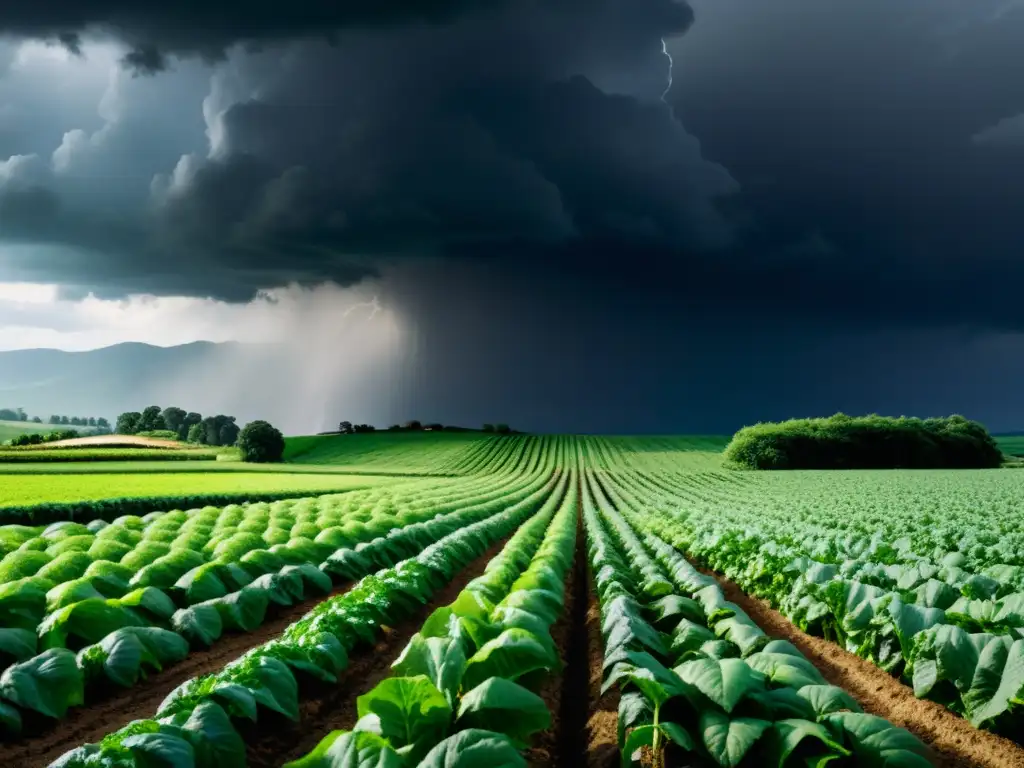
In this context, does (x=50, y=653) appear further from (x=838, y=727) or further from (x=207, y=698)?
(x=838, y=727)

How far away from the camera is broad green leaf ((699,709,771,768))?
163 inches

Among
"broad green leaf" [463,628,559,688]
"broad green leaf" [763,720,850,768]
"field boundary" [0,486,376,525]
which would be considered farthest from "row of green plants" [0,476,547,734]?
"field boundary" [0,486,376,525]

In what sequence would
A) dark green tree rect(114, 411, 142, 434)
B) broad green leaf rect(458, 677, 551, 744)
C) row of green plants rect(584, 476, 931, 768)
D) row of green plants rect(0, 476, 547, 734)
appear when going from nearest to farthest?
row of green plants rect(584, 476, 931, 768), broad green leaf rect(458, 677, 551, 744), row of green plants rect(0, 476, 547, 734), dark green tree rect(114, 411, 142, 434)

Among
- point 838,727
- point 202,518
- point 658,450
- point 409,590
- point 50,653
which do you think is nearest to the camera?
point 838,727

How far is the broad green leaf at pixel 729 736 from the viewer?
4148mm

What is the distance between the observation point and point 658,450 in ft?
354

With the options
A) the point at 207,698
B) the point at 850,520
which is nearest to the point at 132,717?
the point at 207,698

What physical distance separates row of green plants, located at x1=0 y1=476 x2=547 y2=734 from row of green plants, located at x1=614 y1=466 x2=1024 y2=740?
7.05m

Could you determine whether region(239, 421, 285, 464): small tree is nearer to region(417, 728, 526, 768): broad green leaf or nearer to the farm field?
the farm field

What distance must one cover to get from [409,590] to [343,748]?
636cm

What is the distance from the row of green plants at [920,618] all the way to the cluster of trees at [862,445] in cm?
7809

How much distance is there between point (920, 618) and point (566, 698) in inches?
133

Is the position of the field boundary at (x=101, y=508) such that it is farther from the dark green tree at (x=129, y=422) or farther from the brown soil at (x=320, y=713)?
the dark green tree at (x=129, y=422)

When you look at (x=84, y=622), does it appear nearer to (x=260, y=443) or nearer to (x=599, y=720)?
(x=599, y=720)
